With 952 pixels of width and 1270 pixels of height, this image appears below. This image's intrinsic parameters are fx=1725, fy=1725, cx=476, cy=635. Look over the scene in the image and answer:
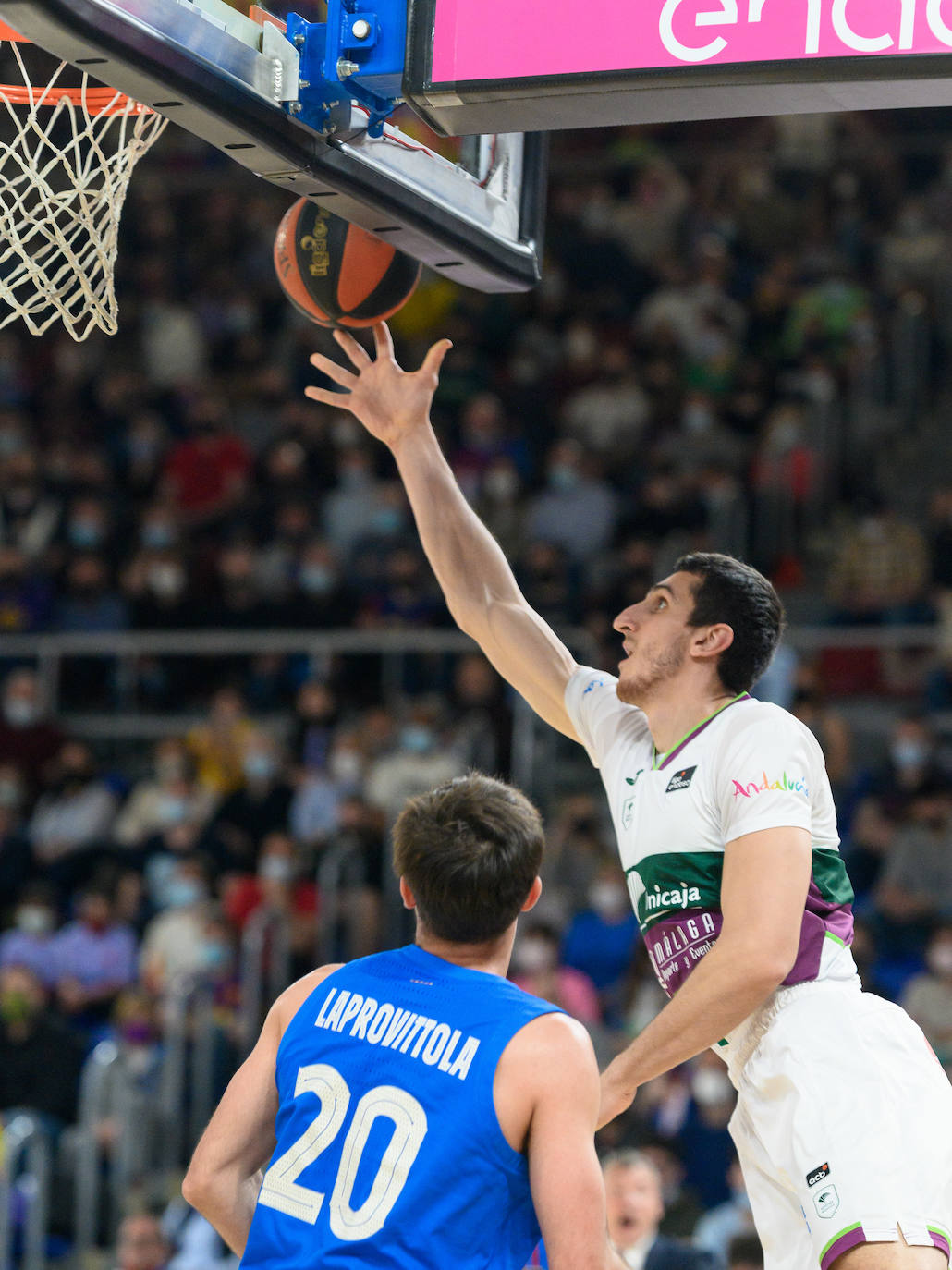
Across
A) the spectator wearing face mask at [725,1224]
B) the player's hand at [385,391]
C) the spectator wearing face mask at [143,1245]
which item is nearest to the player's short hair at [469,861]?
the player's hand at [385,391]

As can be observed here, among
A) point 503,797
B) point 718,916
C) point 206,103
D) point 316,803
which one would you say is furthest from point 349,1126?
point 316,803

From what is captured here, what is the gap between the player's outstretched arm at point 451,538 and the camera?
4371 millimetres

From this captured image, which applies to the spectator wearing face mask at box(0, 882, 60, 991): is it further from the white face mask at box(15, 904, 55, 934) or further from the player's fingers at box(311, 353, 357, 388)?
the player's fingers at box(311, 353, 357, 388)

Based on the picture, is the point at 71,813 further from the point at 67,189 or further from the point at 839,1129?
the point at 839,1129

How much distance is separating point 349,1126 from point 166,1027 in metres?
7.85

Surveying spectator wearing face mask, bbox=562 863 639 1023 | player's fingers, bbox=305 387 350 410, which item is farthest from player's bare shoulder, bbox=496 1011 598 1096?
spectator wearing face mask, bbox=562 863 639 1023

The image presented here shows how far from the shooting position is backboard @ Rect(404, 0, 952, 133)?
2982 mm

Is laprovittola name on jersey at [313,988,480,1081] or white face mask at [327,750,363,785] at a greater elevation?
laprovittola name on jersey at [313,988,480,1081]

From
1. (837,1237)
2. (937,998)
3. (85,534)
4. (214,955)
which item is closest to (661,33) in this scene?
(837,1237)

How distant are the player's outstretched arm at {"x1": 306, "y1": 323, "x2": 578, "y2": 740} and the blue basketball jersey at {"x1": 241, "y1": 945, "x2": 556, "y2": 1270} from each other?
149cm

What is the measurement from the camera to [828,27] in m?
3.01

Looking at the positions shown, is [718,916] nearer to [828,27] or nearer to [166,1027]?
[828,27]

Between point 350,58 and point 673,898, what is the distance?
1.84m

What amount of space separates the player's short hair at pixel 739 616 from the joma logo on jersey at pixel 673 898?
48 cm
